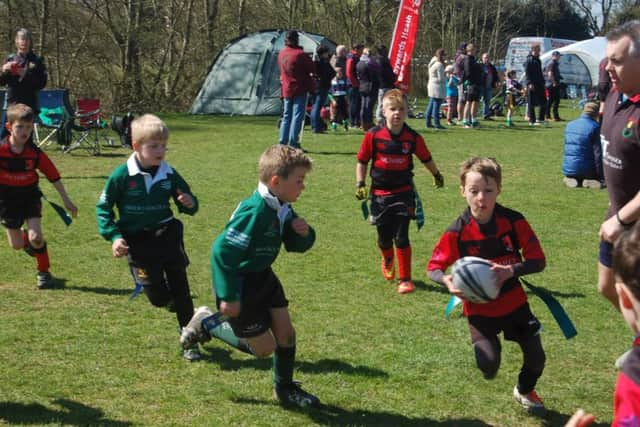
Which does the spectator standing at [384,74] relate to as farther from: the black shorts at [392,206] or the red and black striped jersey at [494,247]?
the red and black striped jersey at [494,247]

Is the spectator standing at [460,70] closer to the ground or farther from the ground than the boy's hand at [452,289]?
farther from the ground

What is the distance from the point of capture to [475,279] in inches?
166

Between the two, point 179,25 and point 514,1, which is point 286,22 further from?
point 514,1

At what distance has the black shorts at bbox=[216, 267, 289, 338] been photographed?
461 centimetres

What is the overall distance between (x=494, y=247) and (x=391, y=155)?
2.80 metres

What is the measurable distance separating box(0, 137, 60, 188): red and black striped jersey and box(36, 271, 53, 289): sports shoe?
0.81 m

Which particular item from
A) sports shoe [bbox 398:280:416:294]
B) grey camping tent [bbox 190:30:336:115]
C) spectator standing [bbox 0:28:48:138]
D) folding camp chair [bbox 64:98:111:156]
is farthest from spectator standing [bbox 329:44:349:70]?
sports shoe [bbox 398:280:416:294]

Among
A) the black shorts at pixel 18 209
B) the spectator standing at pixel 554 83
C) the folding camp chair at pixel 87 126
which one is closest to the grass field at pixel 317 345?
the black shorts at pixel 18 209

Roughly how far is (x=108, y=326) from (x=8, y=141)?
6.82 feet

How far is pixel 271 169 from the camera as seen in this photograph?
4.47 m

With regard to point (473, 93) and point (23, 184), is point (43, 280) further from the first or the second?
point (473, 93)

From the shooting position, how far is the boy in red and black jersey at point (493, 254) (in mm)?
4547

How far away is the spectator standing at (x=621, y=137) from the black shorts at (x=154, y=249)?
2796mm

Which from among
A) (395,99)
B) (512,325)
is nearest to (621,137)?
(512,325)
